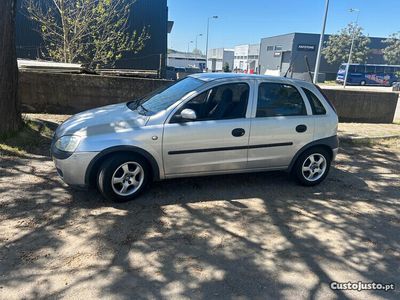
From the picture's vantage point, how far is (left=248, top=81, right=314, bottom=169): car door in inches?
184

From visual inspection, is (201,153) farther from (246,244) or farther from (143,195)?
(246,244)

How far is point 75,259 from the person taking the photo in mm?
3121

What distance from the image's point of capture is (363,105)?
10.5 m

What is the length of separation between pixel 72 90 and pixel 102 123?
5.21 metres

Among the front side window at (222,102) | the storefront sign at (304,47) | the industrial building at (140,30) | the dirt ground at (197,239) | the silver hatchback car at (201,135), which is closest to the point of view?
the dirt ground at (197,239)

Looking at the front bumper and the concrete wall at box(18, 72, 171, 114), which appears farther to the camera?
the concrete wall at box(18, 72, 171, 114)

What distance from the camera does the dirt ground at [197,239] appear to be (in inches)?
113

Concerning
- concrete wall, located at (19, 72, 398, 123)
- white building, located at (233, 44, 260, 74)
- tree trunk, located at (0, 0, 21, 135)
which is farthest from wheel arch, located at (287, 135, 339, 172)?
white building, located at (233, 44, 260, 74)

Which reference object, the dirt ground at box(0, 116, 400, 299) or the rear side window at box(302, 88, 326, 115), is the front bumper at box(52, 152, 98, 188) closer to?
the dirt ground at box(0, 116, 400, 299)

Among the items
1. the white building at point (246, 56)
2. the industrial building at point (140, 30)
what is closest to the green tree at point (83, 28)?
the industrial building at point (140, 30)

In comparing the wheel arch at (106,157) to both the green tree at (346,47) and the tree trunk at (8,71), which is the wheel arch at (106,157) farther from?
the green tree at (346,47)

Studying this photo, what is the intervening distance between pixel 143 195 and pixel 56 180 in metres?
1.32

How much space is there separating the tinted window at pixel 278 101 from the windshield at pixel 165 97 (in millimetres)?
860

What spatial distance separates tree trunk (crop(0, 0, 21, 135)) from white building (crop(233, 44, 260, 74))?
72.5 m
